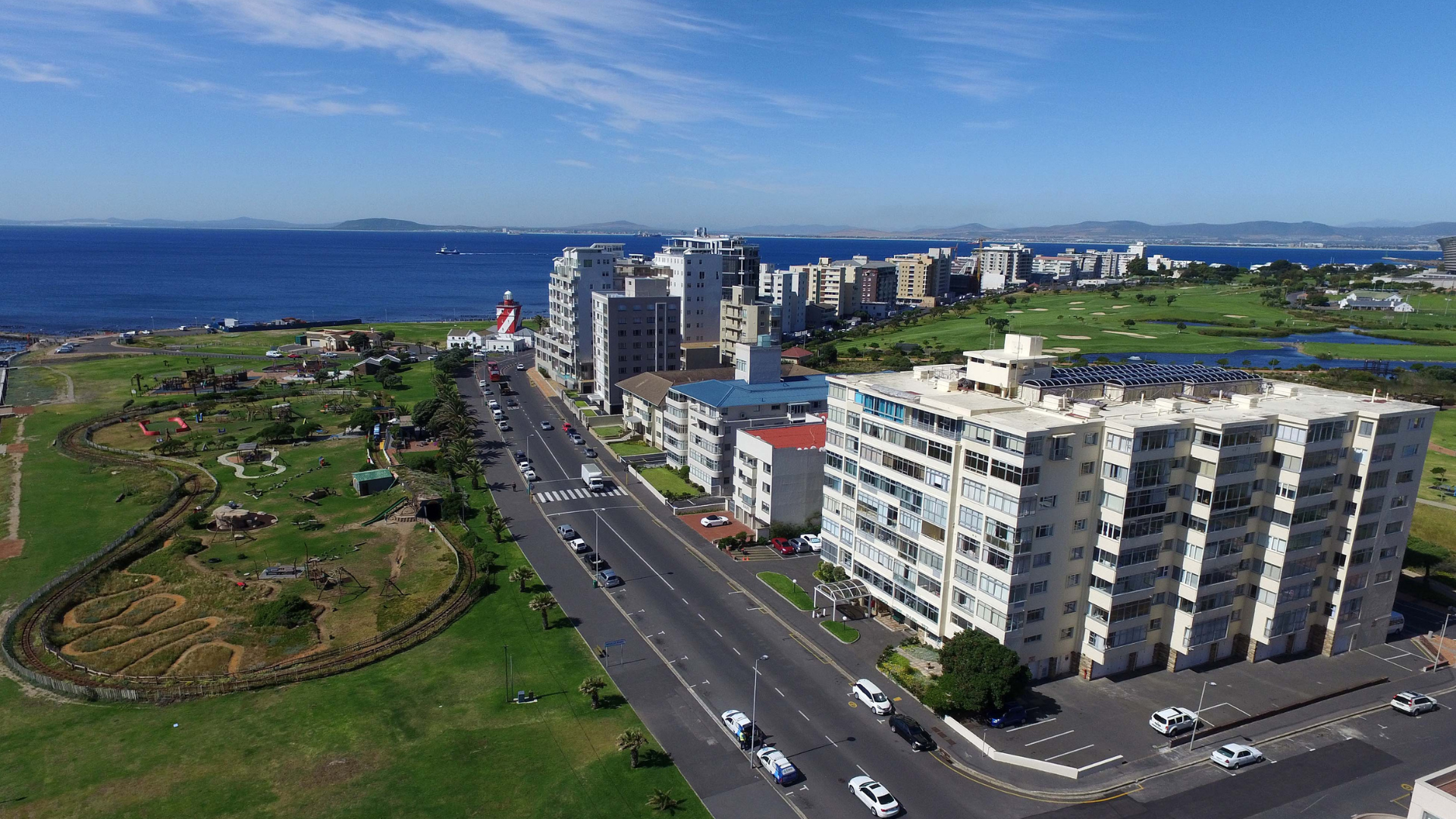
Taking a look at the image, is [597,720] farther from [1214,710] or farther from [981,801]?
[1214,710]

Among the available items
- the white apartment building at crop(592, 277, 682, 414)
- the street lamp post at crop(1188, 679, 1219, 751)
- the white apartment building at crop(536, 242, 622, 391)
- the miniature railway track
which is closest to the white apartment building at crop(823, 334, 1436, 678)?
the street lamp post at crop(1188, 679, 1219, 751)

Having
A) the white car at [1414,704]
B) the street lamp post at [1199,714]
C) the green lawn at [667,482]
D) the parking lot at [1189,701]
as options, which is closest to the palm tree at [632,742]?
the parking lot at [1189,701]

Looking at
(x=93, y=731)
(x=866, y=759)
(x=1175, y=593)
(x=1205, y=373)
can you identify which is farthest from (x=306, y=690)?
(x=1205, y=373)

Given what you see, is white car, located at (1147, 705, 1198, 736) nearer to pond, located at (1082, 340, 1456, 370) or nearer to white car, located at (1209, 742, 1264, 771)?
white car, located at (1209, 742, 1264, 771)

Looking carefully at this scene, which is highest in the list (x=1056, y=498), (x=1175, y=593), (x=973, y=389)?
(x=973, y=389)

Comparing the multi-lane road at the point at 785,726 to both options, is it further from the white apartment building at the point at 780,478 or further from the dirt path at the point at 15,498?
the dirt path at the point at 15,498
